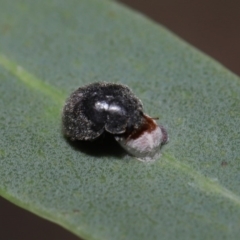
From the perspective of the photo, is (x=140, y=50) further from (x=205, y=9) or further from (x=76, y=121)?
(x=205, y=9)

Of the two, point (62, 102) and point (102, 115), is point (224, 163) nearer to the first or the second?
point (102, 115)

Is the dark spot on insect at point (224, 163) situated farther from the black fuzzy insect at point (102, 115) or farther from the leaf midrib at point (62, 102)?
the black fuzzy insect at point (102, 115)

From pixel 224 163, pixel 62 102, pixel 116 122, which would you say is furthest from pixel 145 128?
pixel 62 102

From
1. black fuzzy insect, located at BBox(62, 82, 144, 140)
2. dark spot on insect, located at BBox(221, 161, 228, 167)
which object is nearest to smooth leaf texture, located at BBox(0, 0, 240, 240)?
dark spot on insect, located at BBox(221, 161, 228, 167)

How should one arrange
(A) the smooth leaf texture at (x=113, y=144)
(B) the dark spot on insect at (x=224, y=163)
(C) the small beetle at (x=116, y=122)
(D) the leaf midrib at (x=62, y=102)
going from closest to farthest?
(A) the smooth leaf texture at (x=113, y=144) < (D) the leaf midrib at (x=62, y=102) < (B) the dark spot on insect at (x=224, y=163) < (C) the small beetle at (x=116, y=122)

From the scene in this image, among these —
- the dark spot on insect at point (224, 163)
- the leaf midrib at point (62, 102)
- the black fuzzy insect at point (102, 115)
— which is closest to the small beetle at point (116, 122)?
the black fuzzy insect at point (102, 115)

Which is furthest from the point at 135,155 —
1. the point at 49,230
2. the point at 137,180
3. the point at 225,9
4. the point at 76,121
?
the point at 225,9
